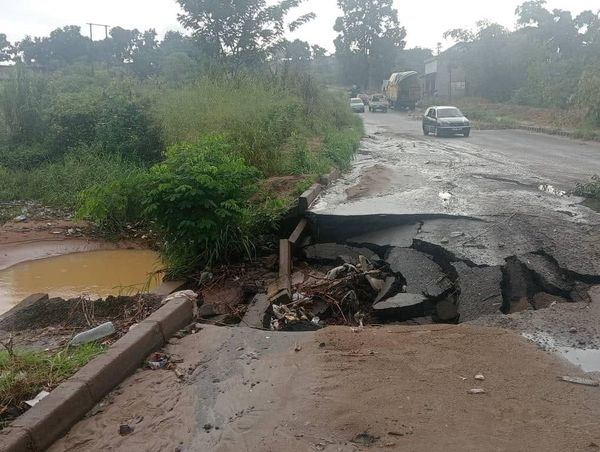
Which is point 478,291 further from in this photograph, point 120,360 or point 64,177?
point 64,177

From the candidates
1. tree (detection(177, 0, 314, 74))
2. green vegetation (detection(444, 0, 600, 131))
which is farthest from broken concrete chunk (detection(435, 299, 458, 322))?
green vegetation (detection(444, 0, 600, 131))

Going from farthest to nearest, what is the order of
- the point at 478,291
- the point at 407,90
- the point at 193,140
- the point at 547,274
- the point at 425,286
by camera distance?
the point at 407,90, the point at 193,140, the point at 425,286, the point at 547,274, the point at 478,291

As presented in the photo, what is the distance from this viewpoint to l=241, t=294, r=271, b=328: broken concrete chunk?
604 cm

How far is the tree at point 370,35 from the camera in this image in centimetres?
7325

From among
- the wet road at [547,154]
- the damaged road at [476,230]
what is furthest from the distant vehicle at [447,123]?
the damaged road at [476,230]

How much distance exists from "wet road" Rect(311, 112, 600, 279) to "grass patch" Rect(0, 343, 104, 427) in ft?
13.9

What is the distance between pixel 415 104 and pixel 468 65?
18.4ft

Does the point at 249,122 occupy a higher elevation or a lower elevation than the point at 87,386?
higher

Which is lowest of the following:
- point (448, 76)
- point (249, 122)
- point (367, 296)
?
point (367, 296)

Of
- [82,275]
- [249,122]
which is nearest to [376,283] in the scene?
[82,275]

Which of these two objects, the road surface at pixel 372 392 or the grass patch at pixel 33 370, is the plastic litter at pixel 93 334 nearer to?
the grass patch at pixel 33 370

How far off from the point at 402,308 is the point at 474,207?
3436mm

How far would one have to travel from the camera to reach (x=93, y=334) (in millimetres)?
4688

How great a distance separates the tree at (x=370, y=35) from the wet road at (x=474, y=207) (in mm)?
61744
